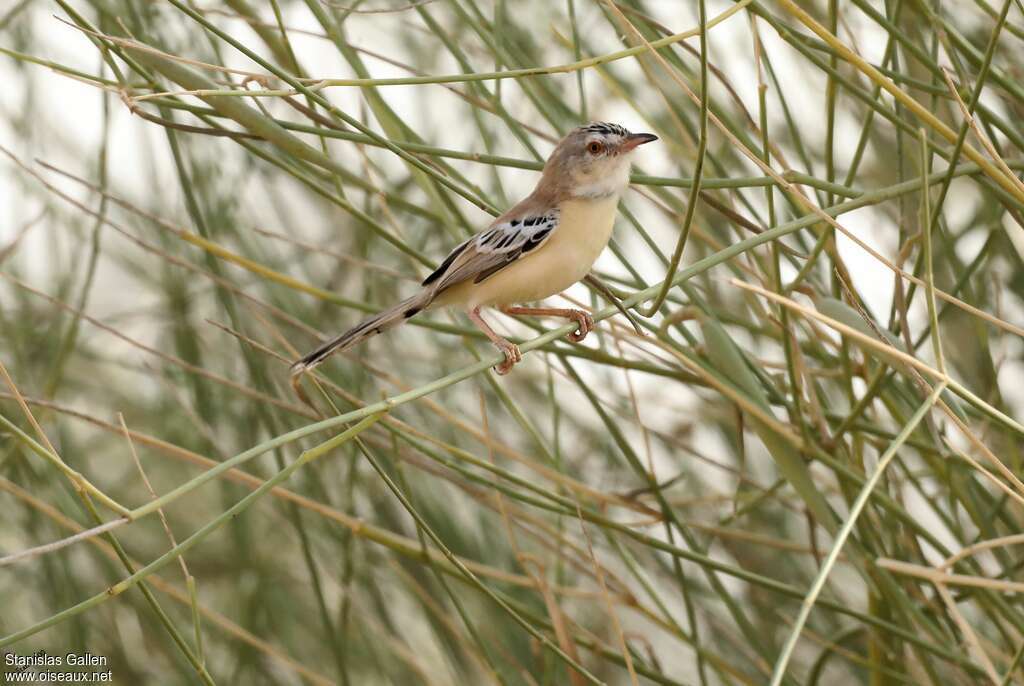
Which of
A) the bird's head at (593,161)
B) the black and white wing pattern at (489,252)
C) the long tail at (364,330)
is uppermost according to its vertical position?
the bird's head at (593,161)

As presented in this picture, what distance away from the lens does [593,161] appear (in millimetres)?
2648

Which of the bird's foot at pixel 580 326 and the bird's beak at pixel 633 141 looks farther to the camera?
the bird's beak at pixel 633 141

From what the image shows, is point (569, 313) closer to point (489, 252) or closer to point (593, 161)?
point (489, 252)

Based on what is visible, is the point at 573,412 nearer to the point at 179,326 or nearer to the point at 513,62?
the point at 179,326

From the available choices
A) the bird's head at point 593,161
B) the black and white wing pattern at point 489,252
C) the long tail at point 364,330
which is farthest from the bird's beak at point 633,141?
the long tail at point 364,330

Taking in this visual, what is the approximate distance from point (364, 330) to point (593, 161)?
75 centimetres

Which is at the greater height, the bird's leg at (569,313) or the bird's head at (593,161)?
the bird's head at (593,161)

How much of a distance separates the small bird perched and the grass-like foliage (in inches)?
3.8

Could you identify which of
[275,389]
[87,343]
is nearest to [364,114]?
[275,389]

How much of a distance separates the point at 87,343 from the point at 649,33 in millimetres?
2663

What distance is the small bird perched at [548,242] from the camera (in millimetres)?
2496

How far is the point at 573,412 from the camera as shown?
13.5 ft

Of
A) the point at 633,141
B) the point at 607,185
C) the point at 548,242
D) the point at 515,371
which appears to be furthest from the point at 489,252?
the point at 515,371

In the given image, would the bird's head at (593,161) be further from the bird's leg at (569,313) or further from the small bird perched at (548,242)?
the bird's leg at (569,313)
